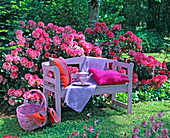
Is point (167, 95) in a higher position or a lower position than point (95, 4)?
lower

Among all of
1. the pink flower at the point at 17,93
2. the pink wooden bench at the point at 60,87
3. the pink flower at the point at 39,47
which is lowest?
the pink flower at the point at 17,93

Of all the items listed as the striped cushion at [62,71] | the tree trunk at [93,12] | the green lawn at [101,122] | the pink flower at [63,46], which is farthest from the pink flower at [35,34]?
the tree trunk at [93,12]

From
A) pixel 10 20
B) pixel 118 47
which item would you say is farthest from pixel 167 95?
pixel 10 20

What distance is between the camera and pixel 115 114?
3.88m

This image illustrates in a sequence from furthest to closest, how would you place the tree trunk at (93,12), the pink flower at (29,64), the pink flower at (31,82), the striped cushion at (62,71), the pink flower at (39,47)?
1. the tree trunk at (93,12)
2. the pink flower at (39,47)
3. the pink flower at (29,64)
4. the pink flower at (31,82)
5. the striped cushion at (62,71)

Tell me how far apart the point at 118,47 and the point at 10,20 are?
2.12 metres

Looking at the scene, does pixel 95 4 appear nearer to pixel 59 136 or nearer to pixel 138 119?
pixel 138 119

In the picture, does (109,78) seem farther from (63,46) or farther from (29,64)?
(29,64)

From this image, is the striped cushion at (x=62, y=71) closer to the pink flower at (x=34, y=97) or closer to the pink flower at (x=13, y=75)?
the pink flower at (x=34, y=97)

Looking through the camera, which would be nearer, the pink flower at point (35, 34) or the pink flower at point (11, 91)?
the pink flower at point (11, 91)

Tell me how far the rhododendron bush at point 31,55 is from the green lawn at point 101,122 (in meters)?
0.55

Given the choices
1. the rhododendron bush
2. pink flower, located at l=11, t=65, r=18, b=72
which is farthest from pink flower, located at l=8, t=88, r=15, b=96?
pink flower, located at l=11, t=65, r=18, b=72

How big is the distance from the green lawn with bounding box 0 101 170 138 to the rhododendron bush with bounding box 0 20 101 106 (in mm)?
553

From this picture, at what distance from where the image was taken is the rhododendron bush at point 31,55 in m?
3.84
